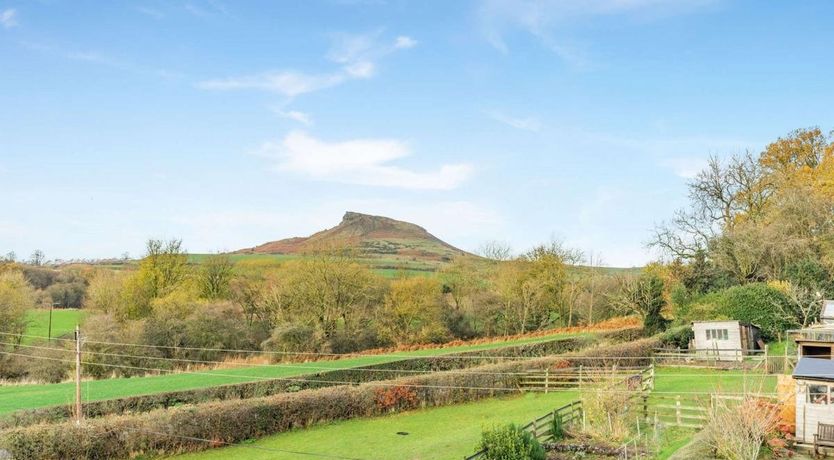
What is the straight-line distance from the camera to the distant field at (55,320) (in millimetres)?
49938

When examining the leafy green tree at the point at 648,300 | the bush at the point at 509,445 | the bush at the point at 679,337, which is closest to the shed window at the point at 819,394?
the bush at the point at 509,445

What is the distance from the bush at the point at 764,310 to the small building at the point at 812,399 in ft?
76.7

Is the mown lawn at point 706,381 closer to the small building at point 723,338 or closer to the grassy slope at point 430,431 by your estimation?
Result: the grassy slope at point 430,431

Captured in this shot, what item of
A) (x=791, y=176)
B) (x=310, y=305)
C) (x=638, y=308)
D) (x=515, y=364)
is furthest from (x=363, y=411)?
(x=791, y=176)

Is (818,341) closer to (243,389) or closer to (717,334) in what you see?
(717,334)

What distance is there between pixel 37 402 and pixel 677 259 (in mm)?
51112

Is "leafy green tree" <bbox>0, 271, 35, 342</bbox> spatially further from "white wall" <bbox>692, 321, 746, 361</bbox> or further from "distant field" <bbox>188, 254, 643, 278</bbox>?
"white wall" <bbox>692, 321, 746, 361</bbox>

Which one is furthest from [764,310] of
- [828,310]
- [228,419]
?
[228,419]

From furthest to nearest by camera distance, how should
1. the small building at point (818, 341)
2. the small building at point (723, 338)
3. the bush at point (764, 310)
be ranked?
the bush at point (764, 310)
the small building at point (723, 338)
the small building at point (818, 341)

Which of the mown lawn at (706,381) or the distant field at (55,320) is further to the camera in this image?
the distant field at (55,320)

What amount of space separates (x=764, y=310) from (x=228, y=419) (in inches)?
1472

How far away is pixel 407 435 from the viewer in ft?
84.4

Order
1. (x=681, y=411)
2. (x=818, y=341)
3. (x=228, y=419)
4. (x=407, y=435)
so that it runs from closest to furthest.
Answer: (x=228, y=419) < (x=407, y=435) < (x=681, y=411) < (x=818, y=341)

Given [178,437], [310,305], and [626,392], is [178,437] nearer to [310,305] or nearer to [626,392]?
[626,392]
